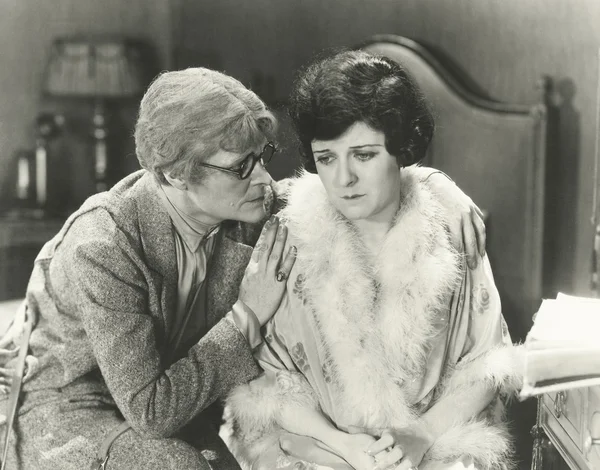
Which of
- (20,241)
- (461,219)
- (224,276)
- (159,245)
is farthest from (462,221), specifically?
(20,241)

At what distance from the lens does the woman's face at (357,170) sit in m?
1.66

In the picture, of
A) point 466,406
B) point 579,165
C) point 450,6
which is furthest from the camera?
point 450,6

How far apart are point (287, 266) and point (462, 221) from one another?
41cm

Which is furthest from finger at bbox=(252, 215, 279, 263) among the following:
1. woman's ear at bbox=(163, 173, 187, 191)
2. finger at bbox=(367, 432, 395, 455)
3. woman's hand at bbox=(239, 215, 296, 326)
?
finger at bbox=(367, 432, 395, 455)

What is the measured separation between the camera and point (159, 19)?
4.07 m

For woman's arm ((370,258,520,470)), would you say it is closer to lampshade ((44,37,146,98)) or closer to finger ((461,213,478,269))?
finger ((461,213,478,269))

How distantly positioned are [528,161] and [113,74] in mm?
2001

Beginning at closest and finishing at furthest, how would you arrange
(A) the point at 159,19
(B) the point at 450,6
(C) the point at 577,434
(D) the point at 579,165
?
1. (C) the point at 577,434
2. (D) the point at 579,165
3. (B) the point at 450,6
4. (A) the point at 159,19

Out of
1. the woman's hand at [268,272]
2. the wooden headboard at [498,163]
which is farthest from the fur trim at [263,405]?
the wooden headboard at [498,163]

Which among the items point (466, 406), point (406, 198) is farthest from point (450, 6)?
point (466, 406)

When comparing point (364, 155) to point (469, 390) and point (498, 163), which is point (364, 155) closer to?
point (469, 390)

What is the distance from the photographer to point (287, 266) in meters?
1.83

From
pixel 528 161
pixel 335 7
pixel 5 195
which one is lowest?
pixel 5 195

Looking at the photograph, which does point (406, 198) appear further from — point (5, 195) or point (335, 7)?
point (5, 195)
